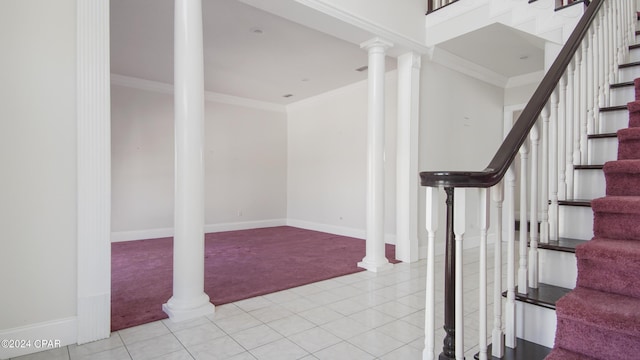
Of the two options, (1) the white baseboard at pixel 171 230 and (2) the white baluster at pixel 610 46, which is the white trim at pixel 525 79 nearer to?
(2) the white baluster at pixel 610 46

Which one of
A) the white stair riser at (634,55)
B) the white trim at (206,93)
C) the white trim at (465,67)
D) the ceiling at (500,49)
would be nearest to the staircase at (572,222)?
the white stair riser at (634,55)

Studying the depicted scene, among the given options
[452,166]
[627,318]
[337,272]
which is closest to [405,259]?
[337,272]

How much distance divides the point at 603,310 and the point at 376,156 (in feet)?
9.27

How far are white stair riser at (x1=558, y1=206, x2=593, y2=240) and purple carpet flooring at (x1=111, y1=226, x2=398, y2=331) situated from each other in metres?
2.31

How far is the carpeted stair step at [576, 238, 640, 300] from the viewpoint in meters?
1.43

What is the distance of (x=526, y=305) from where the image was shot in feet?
5.03

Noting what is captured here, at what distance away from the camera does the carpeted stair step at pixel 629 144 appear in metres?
1.96

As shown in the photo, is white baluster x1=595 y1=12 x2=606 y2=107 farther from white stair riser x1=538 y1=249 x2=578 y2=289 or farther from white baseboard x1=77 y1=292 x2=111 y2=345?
white baseboard x1=77 y1=292 x2=111 y2=345

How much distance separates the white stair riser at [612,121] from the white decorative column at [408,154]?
7.10 feet

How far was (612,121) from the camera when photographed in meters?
2.27

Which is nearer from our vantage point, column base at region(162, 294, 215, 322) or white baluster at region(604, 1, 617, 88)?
white baluster at region(604, 1, 617, 88)

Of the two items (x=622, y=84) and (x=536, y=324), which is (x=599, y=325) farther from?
(x=622, y=84)

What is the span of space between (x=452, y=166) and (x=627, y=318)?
3.90 m

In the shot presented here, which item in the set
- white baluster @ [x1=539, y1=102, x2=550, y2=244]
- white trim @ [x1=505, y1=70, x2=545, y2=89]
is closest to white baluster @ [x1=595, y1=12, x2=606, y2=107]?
white baluster @ [x1=539, y1=102, x2=550, y2=244]
